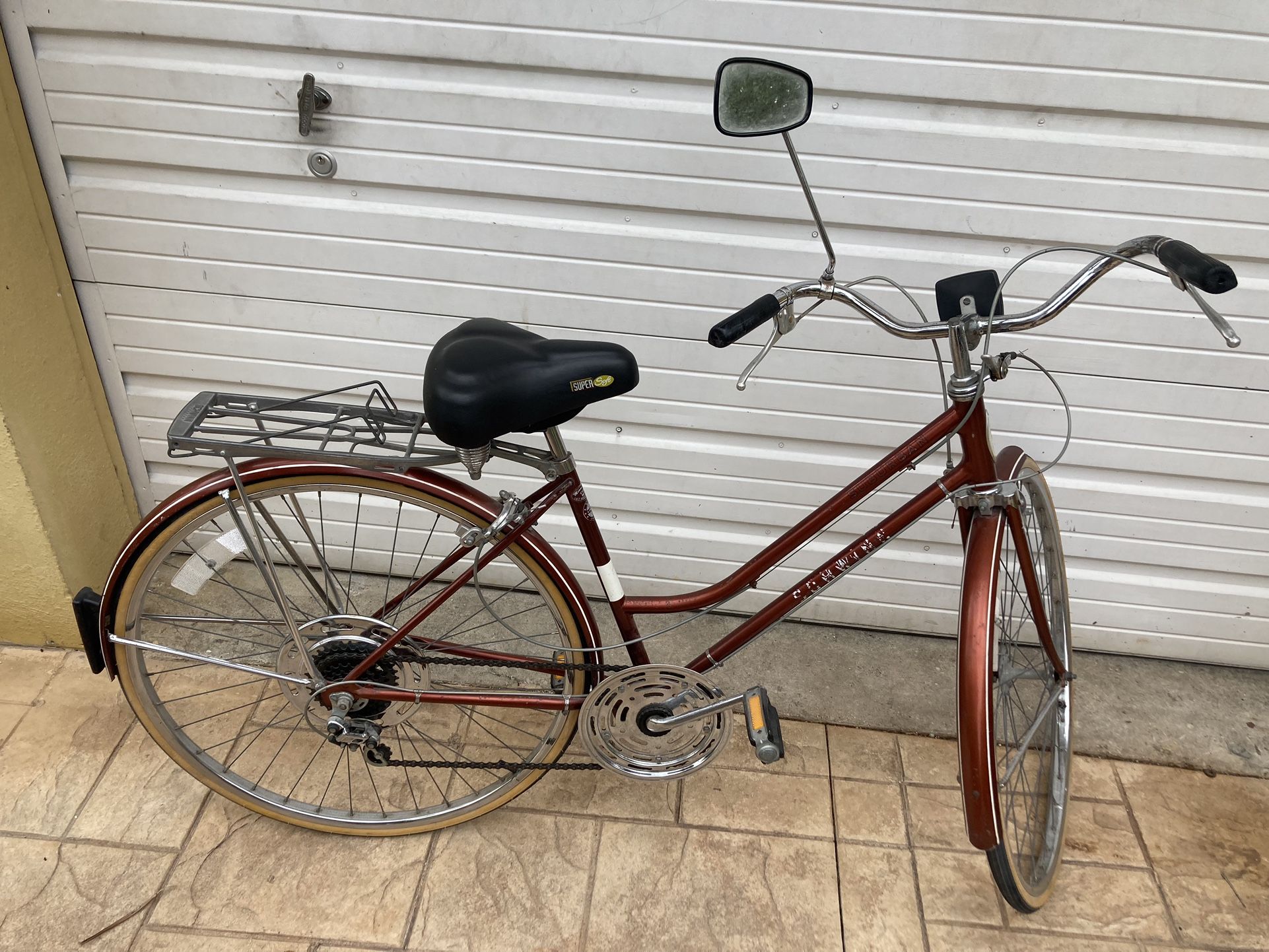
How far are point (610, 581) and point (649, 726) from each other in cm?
37

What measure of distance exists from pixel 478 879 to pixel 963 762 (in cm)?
122

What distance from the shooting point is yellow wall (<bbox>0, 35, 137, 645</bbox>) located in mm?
2443

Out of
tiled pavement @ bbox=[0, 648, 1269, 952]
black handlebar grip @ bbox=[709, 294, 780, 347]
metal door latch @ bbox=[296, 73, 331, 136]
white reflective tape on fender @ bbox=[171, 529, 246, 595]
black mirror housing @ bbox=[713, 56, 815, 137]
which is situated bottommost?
tiled pavement @ bbox=[0, 648, 1269, 952]

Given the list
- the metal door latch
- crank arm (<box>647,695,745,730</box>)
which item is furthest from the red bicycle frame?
the metal door latch

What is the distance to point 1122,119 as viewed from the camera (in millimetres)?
2303

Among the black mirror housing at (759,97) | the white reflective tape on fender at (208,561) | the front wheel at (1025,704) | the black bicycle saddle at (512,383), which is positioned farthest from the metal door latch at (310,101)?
the front wheel at (1025,704)

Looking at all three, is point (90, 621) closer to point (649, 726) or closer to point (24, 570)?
point (24, 570)

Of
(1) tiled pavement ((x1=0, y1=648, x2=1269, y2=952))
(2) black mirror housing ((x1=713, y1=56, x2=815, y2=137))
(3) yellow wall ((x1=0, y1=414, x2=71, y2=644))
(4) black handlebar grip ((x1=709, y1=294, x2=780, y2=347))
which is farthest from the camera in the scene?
(3) yellow wall ((x1=0, y1=414, x2=71, y2=644))

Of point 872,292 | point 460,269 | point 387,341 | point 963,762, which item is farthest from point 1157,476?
point 387,341

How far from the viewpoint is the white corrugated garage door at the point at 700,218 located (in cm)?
228

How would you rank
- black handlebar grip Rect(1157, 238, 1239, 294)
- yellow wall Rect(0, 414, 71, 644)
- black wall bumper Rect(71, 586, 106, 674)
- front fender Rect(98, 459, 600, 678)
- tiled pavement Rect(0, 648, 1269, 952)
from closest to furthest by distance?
black handlebar grip Rect(1157, 238, 1239, 294) < front fender Rect(98, 459, 600, 678) < black wall bumper Rect(71, 586, 106, 674) < tiled pavement Rect(0, 648, 1269, 952) < yellow wall Rect(0, 414, 71, 644)

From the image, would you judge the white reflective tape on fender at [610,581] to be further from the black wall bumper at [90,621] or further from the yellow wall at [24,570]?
the yellow wall at [24,570]

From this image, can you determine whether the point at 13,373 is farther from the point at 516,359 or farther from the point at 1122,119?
the point at 1122,119

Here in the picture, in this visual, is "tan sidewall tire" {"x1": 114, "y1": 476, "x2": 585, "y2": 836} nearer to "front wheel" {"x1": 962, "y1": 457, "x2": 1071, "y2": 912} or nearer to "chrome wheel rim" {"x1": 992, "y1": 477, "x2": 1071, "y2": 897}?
"front wheel" {"x1": 962, "y1": 457, "x2": 1071, "y2": 912}
